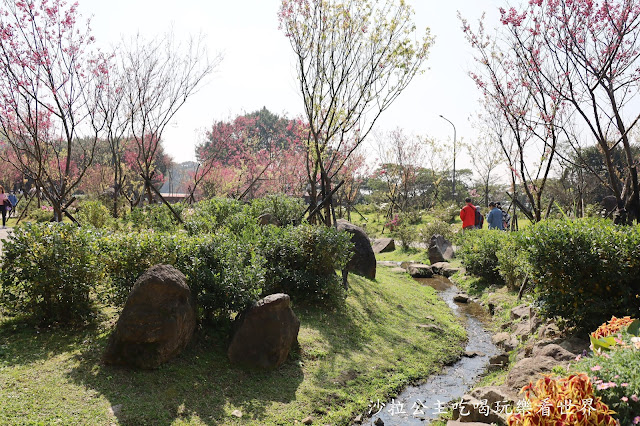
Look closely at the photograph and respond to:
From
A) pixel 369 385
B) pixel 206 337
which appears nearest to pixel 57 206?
pixel 206 337

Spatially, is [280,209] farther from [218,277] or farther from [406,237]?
[406,237]

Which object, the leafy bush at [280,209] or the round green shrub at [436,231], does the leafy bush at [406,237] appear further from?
the leafy bush at [280,209]

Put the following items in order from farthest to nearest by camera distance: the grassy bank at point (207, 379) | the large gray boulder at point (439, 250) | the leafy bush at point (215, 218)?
the large gray boulder at point (439, 250) < the leafy bush at point (215, 218) < the grassy bank at point (207, 379)

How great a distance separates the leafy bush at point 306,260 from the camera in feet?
26.3

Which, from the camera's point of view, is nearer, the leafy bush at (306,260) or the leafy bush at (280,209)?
the leafy bush at (306,260)

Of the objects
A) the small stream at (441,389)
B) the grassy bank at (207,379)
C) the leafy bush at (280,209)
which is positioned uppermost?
the leafy bush at (280,209)

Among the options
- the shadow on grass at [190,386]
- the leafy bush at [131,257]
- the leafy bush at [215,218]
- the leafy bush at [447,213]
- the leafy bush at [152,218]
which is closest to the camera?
the shadow on grass at [190,386]

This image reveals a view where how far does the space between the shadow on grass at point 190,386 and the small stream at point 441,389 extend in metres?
1.25

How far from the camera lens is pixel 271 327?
5.87 metres

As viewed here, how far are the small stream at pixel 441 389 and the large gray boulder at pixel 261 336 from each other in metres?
1.42

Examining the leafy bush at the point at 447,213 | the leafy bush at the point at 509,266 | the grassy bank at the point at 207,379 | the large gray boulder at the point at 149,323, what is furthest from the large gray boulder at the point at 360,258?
the leafy bush at the point at 447,213

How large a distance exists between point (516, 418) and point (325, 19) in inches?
388

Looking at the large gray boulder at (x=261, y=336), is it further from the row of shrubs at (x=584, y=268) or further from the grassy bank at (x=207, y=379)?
the row of shrubs at (x=584, y=268)

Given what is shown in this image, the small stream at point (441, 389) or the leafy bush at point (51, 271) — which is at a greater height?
the leafy bush at point (51, 271)
